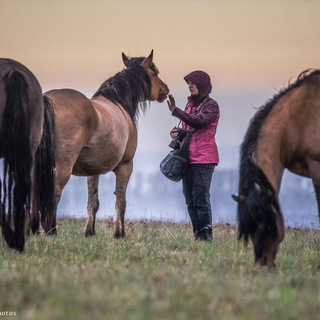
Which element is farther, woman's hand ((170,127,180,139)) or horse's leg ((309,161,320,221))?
woman's hand ((170,127,180,139))

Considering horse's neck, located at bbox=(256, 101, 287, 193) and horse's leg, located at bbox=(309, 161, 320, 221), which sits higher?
horse's neck, located at bbox=(256, 101, 287, 193)

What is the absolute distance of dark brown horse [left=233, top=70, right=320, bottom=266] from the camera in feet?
24.6

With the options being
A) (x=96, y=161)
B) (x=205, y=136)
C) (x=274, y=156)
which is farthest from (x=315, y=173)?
(x=96, y=161)

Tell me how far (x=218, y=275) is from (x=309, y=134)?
210cm

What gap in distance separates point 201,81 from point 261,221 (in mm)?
4583

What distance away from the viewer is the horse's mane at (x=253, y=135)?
7.69 meters

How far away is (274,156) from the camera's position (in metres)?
8.01

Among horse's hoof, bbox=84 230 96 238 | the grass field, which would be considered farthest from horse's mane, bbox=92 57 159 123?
the grass field

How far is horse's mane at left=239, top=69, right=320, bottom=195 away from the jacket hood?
3.28 metres

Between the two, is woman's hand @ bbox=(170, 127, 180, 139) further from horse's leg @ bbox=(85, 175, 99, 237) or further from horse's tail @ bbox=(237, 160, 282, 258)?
horse's tail @ bbox=(237, 160, 282, 258)

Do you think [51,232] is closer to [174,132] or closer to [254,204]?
[174,132]

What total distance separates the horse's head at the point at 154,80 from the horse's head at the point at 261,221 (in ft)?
21.4

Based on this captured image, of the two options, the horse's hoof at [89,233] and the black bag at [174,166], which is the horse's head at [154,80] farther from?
the horse's hoof at [89,233]

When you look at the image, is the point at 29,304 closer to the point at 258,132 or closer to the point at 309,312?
the point at 309,312
